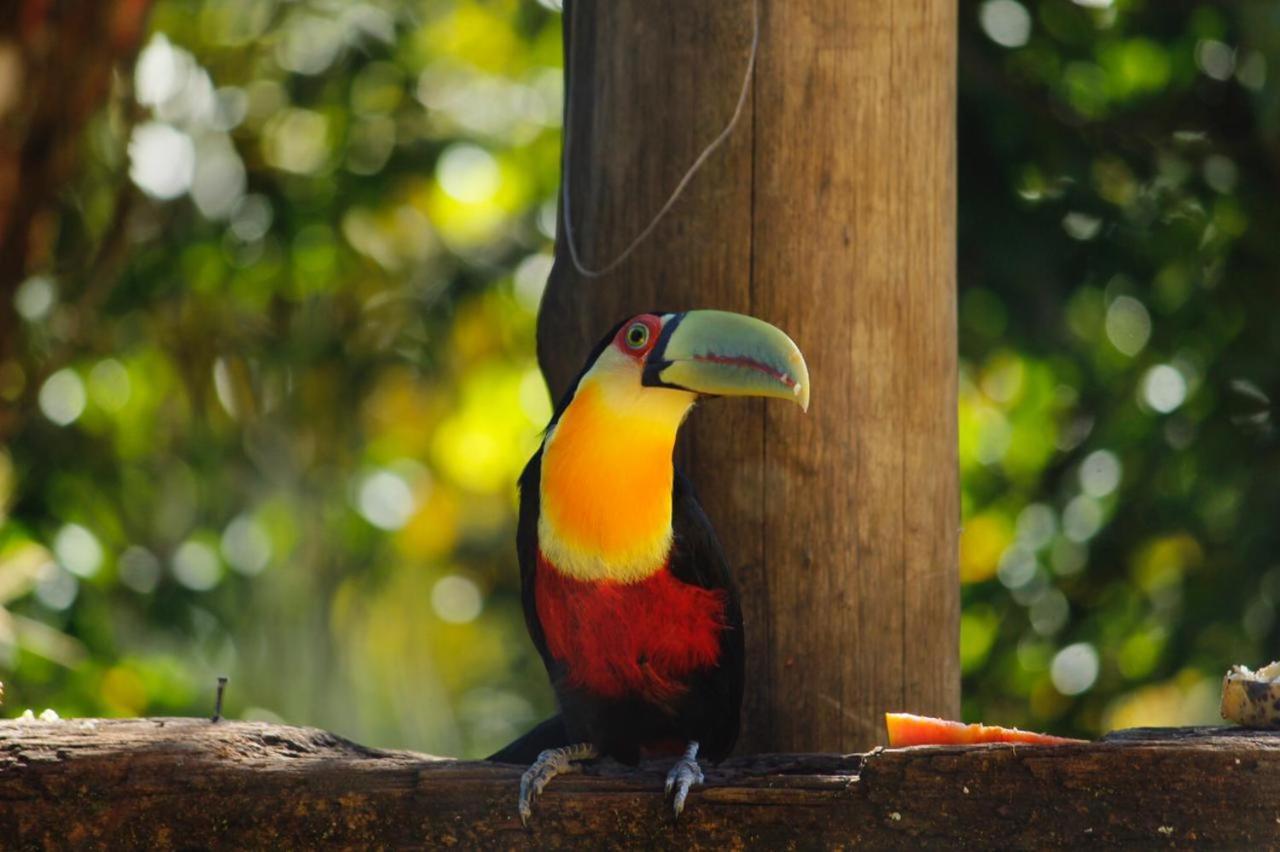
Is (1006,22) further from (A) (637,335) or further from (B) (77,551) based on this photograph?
(B) (77,551)

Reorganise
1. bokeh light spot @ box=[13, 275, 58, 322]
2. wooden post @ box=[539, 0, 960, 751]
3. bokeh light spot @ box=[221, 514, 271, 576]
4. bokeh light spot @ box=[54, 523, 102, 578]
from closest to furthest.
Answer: wooden post @ box=[539, 0, 960, 751]
bokeh light spot @ box=[54, 523, 102, 578]
bokeh light spot @ box=[13, 275, 58, 322]
bokeh light spot @ box=[221, 514, 271, 576]

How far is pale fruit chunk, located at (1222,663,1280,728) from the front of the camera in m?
2.56

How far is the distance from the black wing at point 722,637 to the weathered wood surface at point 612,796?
24 centimetres

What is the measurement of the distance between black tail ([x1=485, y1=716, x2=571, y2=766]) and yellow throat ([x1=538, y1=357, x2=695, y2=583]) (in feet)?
1.50

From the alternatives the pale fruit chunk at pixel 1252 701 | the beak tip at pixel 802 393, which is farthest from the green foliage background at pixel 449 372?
the beak tip at pixel 802 393

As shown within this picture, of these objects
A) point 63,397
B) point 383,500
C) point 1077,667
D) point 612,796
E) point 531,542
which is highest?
point 63,397

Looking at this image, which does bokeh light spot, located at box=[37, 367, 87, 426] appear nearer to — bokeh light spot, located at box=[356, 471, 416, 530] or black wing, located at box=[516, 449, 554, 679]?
bokeh light spot, located at box=[356, 471, 416, 530]

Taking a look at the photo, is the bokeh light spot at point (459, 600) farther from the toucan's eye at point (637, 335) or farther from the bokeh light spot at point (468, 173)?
the toucan's eye at point (637, 335)

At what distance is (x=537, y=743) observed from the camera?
3.14 meters

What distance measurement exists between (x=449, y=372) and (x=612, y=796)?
6150mm

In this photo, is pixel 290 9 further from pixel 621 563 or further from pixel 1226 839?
pixel 1226 839

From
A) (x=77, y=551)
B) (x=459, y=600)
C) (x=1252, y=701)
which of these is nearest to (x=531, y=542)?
(x=1252, y=701)

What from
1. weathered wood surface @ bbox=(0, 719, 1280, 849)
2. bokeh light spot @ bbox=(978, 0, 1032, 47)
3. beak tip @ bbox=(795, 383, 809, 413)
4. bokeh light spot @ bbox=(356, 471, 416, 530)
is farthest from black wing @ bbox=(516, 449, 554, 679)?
bokeh light spot @ bbox=(356, 471, 416, 530)

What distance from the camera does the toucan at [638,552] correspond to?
105 inches
